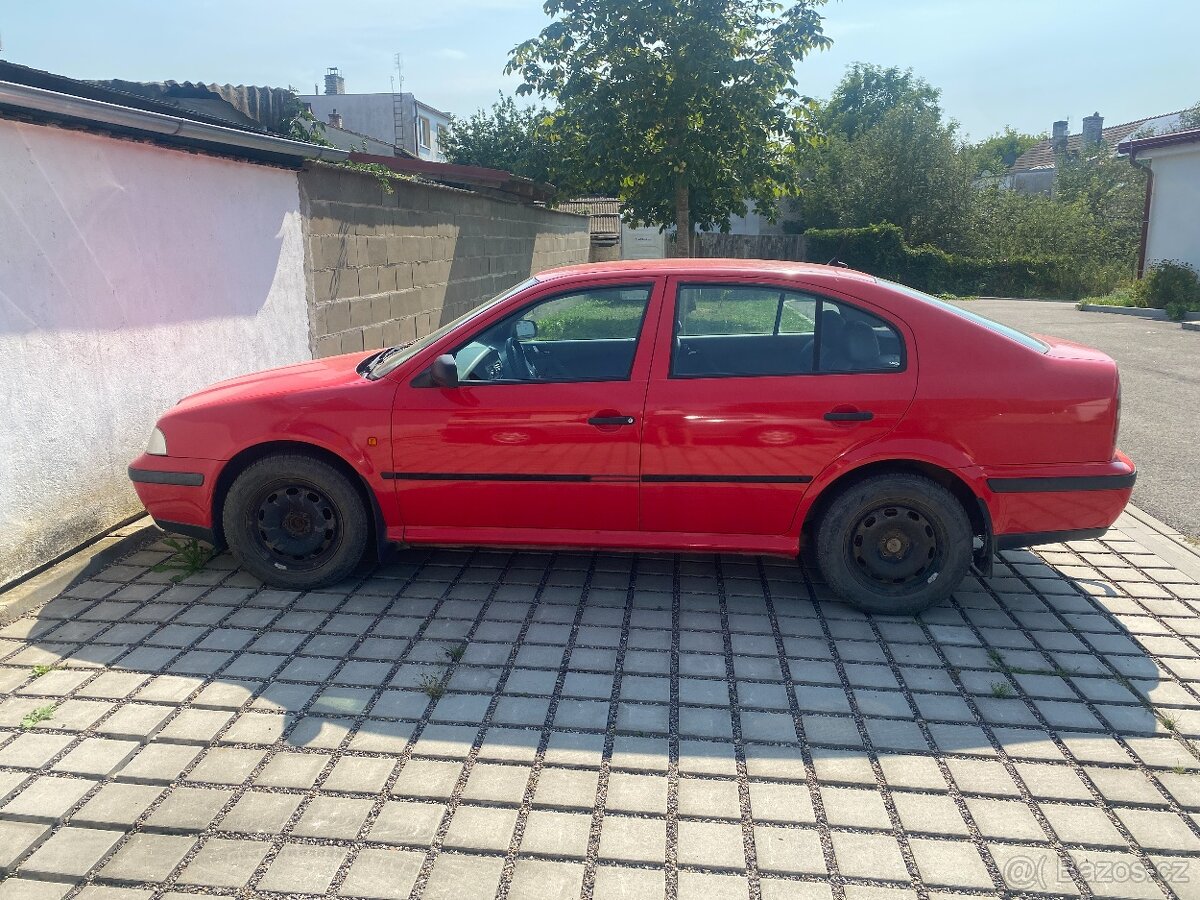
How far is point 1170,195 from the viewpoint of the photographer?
2161cm

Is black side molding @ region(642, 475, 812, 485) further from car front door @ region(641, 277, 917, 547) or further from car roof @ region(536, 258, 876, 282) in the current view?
car roof @ region(536, 258, 876, 282)

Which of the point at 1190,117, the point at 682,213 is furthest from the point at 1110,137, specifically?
the point at 682,213

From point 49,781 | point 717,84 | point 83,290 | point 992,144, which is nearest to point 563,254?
point 717,84

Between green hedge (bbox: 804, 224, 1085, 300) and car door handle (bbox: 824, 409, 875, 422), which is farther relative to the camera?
green hedge (bbox: 804, 224, 1085, 300)

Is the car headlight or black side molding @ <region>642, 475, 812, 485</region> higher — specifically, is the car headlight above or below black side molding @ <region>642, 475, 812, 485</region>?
above

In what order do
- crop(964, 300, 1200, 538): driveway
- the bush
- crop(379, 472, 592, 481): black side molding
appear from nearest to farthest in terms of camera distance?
crop(379, 472, 592, 481): black side molding < crop(964, 300, 1200, 538): driveway < the bush

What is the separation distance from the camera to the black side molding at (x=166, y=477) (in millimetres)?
4613

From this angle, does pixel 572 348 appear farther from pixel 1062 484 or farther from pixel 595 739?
pixel 1062 484

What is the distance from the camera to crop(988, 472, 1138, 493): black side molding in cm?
420

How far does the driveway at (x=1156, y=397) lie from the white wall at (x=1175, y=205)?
305 centimetres

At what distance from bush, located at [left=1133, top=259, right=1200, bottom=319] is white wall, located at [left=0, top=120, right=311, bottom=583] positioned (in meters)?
19.3

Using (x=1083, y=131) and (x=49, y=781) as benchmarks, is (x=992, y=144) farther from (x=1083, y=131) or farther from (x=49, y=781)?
(x=49, y=781)

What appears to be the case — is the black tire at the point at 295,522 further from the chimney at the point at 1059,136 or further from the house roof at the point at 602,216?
the chimney at the point at 1059,136

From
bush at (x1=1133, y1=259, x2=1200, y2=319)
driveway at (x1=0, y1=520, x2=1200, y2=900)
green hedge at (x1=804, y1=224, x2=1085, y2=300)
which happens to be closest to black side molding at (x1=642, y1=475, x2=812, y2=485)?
driveway at (x1=0, y1=520, x2=1200, y2=900)
